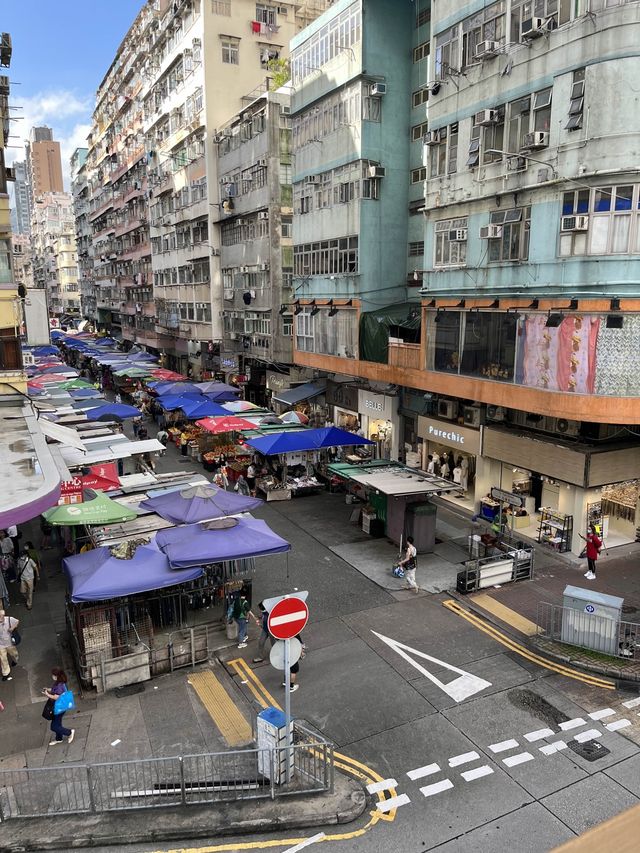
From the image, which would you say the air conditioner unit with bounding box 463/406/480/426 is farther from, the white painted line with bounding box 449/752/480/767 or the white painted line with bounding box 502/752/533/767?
the white painted line with bounding box 449/752/480/767

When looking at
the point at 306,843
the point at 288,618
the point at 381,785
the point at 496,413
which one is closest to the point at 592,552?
the point at 496,413

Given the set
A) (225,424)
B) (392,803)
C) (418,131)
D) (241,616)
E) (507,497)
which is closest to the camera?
(392,803)

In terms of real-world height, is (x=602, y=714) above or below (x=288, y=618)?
below

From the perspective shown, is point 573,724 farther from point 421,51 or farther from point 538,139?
point 421,51

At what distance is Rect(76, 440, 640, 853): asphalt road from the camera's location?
28.0 ft

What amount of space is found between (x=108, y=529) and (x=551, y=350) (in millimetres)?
13005

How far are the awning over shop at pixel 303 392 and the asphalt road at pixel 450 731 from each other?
1915 cm

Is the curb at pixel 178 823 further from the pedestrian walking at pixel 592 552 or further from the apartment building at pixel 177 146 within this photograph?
the apartment building at pixel 177 146

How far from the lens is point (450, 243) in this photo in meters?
21.5

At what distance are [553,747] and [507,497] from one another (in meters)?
11.2

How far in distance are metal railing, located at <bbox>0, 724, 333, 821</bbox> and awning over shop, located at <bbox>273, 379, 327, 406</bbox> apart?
25207mm

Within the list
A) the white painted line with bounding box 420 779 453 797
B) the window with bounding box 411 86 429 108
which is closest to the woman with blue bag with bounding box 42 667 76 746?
the white painted line with bounding box 420 779 453 797

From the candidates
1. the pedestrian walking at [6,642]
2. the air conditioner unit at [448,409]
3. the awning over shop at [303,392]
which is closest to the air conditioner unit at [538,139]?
the air conditioner unit at [448,409]

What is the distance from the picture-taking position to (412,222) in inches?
1105
